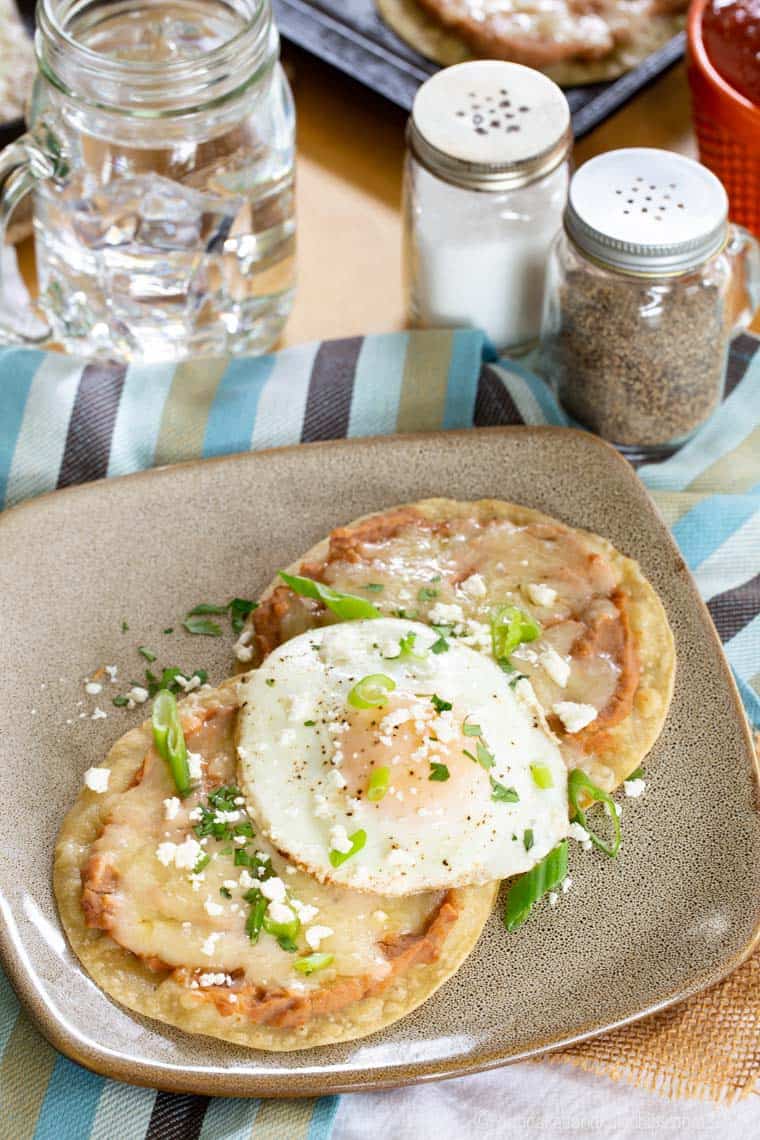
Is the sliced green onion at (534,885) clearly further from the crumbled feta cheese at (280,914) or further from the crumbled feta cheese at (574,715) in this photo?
the crumbled feta cheese at (280,914)

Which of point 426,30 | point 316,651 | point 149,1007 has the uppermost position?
point 426,30

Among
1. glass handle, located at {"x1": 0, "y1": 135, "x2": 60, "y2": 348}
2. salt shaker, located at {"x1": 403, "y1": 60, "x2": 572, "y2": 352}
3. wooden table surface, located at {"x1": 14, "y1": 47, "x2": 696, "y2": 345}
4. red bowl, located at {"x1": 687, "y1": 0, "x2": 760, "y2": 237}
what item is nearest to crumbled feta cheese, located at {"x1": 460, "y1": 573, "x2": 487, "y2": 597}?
salt shaker, located at {"x1": 403, "y1": 60, "x2": 572, "y2": 352}

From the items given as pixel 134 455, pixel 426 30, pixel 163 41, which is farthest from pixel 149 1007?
pixel 426 30

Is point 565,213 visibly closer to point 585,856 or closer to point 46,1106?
Answer: point 585,856

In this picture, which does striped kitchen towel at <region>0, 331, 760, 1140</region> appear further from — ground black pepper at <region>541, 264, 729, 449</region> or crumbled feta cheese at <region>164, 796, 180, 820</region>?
crumbled feta cheese at <region>164, 796, 180, 820</region>

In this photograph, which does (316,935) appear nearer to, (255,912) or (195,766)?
(255,912)

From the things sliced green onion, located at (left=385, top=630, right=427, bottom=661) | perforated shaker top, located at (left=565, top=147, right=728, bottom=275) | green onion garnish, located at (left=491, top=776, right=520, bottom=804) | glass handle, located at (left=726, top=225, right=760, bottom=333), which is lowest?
green onion garnish, located at (left=491, top=776, right=520, bottom=804)
